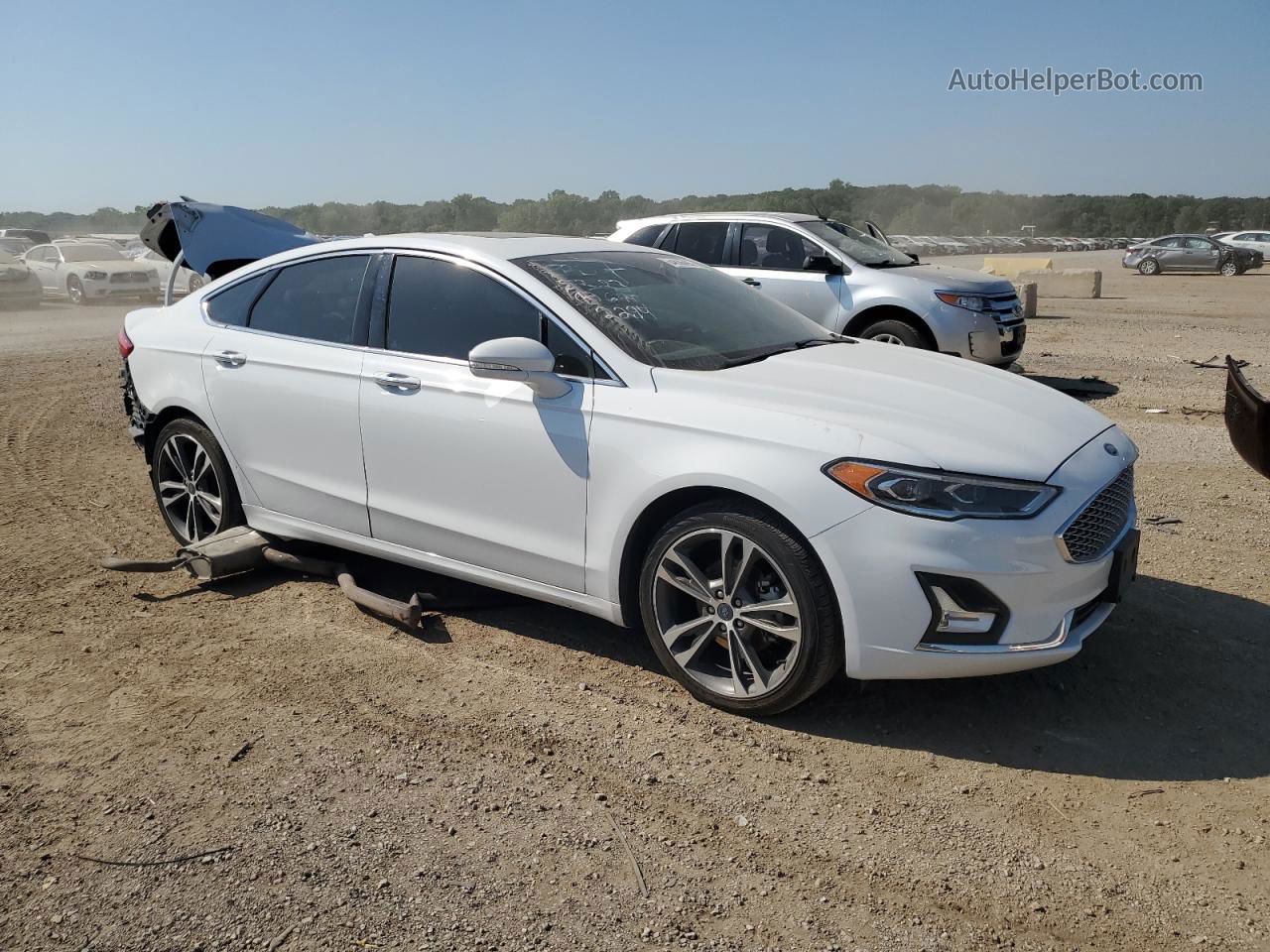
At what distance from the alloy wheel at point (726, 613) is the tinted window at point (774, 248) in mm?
7298

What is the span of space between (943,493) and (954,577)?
27 centimetres

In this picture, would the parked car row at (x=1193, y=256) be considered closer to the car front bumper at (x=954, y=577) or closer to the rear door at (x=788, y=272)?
the rear door at (x=788, y=272)

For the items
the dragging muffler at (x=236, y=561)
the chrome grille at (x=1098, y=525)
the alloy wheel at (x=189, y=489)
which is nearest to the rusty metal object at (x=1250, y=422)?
the chrome grille at (x=1098, y=525)

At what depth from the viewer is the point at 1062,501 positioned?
3.34 meters

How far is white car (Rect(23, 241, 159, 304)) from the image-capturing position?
1003 inches

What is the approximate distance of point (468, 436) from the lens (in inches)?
163

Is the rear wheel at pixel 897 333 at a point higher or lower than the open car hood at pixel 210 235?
lower

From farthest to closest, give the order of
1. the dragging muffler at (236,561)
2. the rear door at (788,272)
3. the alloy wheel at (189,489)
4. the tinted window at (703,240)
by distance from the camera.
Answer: the tinted window at (703,240) < the rear door at (788,272) < the alloy wheel at (189,489) < the dragging muffler at (236,561)

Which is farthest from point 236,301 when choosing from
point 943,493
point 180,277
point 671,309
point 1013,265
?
point 1013,265

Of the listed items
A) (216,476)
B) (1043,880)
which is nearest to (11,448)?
(216,476)

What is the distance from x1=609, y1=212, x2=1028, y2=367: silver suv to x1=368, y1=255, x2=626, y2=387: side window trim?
5127mm

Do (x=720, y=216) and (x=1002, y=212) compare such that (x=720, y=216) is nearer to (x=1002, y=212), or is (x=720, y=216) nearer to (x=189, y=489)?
(x=189, y=489)

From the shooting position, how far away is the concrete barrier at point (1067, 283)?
82.5 ft

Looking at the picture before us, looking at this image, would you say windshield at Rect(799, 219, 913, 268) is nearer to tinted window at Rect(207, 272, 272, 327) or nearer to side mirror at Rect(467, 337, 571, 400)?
tinted window at Rect(207, 272, 272, 327)
